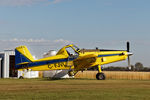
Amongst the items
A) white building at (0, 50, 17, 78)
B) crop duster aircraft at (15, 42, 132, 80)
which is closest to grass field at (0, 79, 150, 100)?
crop duster aircraft at (15, 42, 132, 80)

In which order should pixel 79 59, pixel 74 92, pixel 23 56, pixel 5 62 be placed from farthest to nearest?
pixel 5 62
pixel 23 56
pixel 79 59
pixel 74 92

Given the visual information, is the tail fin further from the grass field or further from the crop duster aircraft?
the grass field

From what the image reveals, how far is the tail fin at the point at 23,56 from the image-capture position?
30466 millimetres

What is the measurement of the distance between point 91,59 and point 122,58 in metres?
3.33

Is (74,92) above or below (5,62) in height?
below

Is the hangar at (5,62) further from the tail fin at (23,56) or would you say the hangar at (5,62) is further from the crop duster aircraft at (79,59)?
the crop duster aircraft at (79,59)

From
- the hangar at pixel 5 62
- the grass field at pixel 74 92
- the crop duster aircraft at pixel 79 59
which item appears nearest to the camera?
the grass field at pixel 74 92

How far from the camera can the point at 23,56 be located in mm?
30984

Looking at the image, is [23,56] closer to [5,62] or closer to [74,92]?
[5,62]

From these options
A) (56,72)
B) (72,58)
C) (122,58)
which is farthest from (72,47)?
(56,72)

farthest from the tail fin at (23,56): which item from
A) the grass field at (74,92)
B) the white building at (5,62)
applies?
the grass field at (74,92)

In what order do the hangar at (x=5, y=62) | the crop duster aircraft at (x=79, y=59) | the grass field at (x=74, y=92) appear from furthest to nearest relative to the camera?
the hangar at (x=5, y=62) < the crop duster aircraft at (x=79, y=59) < the grass field at (x=74, y=92)

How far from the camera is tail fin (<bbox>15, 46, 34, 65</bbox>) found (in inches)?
1199

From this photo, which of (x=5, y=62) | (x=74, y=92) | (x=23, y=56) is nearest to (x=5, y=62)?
(x=5, y=62)
